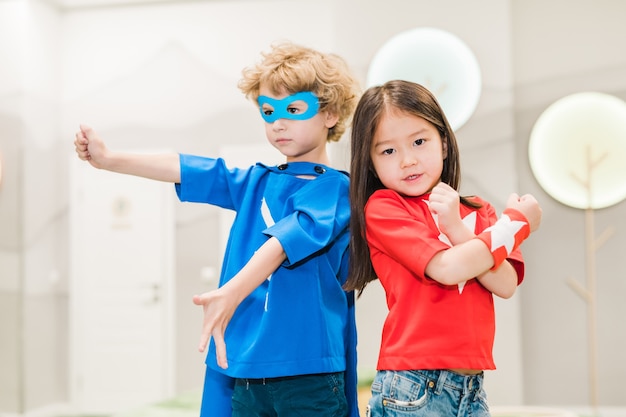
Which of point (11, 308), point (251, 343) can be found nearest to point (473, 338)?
point (251, 343)

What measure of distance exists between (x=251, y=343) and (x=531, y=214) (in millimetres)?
664

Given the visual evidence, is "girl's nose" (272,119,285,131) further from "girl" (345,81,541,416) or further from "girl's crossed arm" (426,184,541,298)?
"girl's crossed arm" (426,184,541,298)

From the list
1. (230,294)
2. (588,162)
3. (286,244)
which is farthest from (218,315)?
(588,162)

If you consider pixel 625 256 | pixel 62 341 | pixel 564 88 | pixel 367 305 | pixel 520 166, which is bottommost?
pixel 62 341

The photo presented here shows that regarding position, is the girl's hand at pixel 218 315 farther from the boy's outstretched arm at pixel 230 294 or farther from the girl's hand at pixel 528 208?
the girl's hand at pixel 528 208

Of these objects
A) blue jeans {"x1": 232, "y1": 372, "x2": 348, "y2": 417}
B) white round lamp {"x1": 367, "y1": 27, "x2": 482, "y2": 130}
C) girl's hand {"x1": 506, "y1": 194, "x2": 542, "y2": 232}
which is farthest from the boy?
white round lamp {"x1": 367, "y1": 27, "x2": 482, "y2": 130}

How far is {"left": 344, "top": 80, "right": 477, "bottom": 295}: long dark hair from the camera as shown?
1.44 meters

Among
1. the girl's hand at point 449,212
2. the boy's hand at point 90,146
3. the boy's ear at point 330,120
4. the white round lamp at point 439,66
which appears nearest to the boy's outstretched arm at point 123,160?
the boy's hand at point 90,146

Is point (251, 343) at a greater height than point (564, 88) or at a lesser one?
lesser

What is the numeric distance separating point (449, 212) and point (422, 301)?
0.19m

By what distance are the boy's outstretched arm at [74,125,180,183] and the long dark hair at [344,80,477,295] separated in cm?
47

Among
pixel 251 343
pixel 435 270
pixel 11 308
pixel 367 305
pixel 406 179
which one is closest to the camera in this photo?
pixel 435 270

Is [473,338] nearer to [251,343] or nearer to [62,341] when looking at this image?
[251,343]

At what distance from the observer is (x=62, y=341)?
5957 mm
